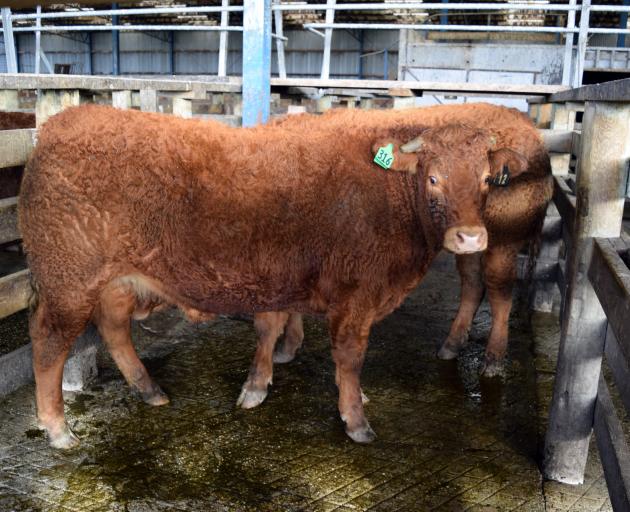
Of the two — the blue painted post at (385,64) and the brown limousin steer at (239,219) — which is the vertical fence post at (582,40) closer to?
the brown limousin steer at (239,219)

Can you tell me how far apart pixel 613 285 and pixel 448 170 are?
4.31 ft

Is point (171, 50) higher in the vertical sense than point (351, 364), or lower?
higher

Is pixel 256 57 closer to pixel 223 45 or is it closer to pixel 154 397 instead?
Result: pixel 154 397

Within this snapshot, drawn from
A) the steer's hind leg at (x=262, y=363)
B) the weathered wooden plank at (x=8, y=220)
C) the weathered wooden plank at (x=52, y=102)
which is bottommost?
the steer's hind leg at (x=262, y=363)

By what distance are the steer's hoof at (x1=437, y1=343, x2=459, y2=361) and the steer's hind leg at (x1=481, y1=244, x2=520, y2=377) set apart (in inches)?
11.5

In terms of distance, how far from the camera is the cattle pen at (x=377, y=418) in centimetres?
294

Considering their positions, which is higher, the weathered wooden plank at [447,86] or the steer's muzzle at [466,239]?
the weathered wooden plank at [447,86]

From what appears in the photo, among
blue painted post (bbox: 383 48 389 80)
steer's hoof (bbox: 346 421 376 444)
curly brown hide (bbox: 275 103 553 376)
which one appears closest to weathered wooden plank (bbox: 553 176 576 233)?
curly brown hide (bbox: 275 103 553 376)

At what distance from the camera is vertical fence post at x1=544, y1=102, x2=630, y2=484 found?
289 centimetres

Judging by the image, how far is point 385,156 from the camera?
11.7ft

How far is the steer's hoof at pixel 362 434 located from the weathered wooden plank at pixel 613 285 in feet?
4.86

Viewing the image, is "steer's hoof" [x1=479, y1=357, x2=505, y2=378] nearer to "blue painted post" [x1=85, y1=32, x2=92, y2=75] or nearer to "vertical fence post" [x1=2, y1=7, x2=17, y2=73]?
"vertical fence post" [x1=2, y1=7, x2=17, y2=73]

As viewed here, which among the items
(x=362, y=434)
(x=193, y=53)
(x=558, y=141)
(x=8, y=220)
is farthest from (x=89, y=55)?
(x=362, y=434)

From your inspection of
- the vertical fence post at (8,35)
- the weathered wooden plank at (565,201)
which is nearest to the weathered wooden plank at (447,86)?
the weathered wooden plank at (565,201)
